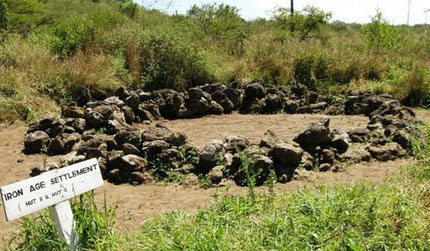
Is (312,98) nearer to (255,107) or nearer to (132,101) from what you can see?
(255,107)

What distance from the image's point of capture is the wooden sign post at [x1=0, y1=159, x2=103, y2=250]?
3.01m

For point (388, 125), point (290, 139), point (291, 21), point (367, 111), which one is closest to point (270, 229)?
point (290, 139)

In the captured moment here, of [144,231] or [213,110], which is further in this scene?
[213,110]

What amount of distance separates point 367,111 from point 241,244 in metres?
6.08

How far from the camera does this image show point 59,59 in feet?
33.8

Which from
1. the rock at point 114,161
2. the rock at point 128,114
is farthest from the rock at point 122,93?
the rock at point 114,161

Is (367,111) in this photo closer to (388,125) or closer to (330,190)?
(388,125)

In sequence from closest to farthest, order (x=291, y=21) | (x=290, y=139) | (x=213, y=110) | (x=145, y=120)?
(x=290, y=139)
(x=145, y=120)
(x=213, y=110)
(x=291, y=21)

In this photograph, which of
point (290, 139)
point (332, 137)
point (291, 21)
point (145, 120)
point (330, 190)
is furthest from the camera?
point (291, 21)

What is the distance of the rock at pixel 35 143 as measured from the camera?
6.56 m

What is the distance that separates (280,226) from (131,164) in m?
2.42

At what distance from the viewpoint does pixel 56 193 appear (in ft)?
10.6

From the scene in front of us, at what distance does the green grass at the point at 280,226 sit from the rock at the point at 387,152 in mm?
1801

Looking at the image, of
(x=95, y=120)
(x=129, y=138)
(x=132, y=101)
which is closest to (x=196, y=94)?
(x=132, y=101)
